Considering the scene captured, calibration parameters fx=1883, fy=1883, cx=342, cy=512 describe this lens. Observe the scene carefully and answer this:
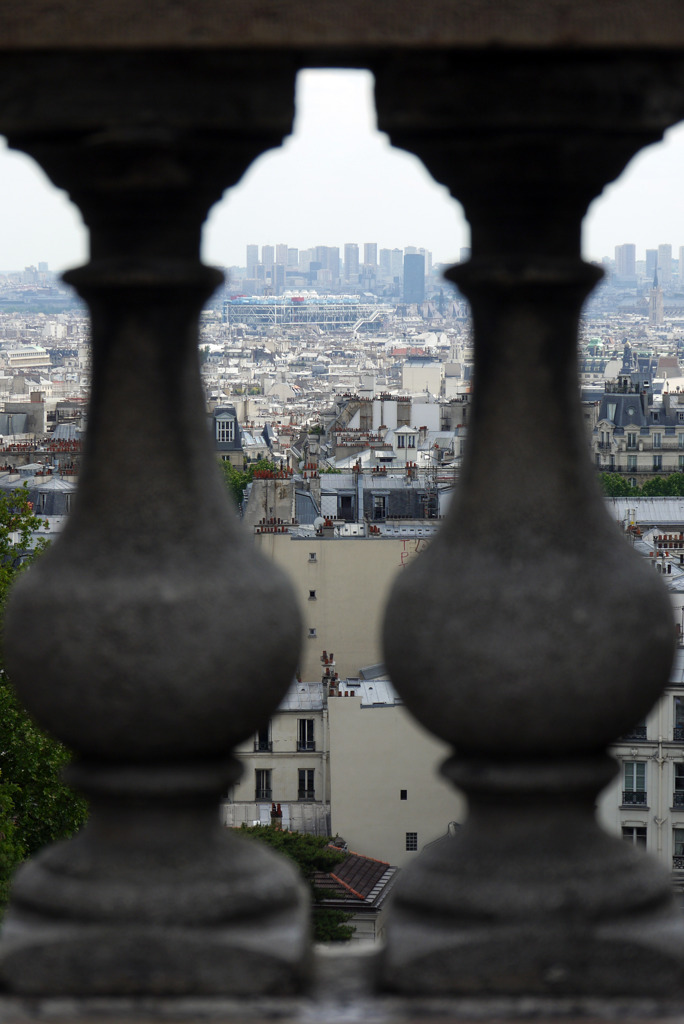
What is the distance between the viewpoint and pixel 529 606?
1.95m

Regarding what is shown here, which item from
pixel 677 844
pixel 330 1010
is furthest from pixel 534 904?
pixel 677 844

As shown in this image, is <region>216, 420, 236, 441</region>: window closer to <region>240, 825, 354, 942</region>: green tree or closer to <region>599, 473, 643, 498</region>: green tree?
<region>599, 473, 643, 498</region>: green tree

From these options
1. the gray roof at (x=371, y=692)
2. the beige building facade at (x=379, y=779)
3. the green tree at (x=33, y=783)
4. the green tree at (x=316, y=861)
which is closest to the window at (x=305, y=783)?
the beige building facade at (x=379, y=779)

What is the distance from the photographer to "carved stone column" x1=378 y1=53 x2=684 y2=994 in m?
1.95

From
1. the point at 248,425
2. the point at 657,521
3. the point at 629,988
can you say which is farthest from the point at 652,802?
the point at 248,425

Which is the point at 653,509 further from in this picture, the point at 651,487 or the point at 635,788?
the point at 635,788

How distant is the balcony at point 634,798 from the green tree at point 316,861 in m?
3.69

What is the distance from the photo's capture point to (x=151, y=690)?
195 centimetres

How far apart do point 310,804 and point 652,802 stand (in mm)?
5509

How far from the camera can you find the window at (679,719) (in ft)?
78.2

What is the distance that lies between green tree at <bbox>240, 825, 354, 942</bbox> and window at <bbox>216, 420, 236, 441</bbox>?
58731 mm

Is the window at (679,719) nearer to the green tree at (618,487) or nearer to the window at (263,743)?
the window at (263,743)

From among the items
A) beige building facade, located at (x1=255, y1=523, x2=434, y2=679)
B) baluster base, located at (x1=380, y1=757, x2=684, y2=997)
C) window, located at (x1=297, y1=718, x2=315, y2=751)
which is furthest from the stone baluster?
beige building facade, located at (x1=255, y1=523, x2=434, y2=679)

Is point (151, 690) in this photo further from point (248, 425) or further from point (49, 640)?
point (248, 425)
